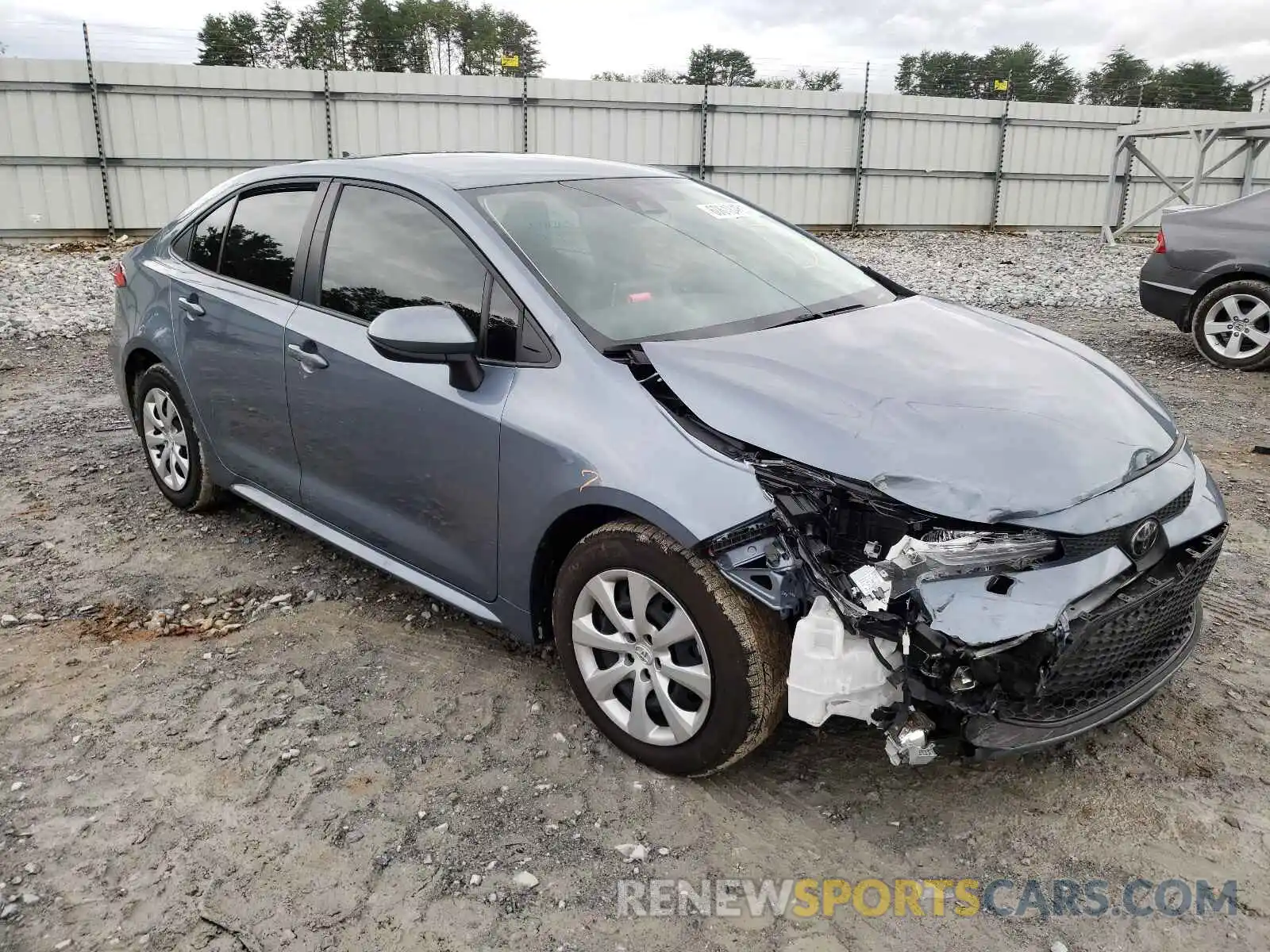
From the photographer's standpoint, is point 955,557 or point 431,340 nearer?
point 955,557

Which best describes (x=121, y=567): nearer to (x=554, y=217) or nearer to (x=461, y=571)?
(x=461, y=571)

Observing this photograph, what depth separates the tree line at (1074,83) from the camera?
2073 centimetres

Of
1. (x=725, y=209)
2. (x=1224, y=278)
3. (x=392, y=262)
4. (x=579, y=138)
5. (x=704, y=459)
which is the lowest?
(x=1224, y=278)

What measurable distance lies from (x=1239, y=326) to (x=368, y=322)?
689cm

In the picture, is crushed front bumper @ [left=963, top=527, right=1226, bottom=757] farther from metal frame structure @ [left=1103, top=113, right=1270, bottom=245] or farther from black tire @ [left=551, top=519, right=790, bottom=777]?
metal frame structure @ [left=1103, top=113, right=1270, bottom=245]

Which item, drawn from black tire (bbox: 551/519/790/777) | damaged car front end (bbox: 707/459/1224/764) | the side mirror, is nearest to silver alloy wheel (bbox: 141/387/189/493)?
the side mirror

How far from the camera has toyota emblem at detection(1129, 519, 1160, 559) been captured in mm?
2418

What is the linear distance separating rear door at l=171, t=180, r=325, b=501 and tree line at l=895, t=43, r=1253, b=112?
17.8 metres

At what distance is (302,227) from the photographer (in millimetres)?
3697

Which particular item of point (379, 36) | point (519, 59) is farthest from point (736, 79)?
point (379, 36)

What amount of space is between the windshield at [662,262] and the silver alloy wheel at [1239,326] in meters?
5.18

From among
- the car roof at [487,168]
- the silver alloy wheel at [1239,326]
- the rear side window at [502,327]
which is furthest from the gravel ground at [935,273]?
the rear side window at [502,327]

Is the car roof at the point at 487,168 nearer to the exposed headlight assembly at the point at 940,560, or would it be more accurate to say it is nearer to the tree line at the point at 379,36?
the exposed headlight assembly at the point at 940,560

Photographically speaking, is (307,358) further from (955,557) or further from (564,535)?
(955,557)
